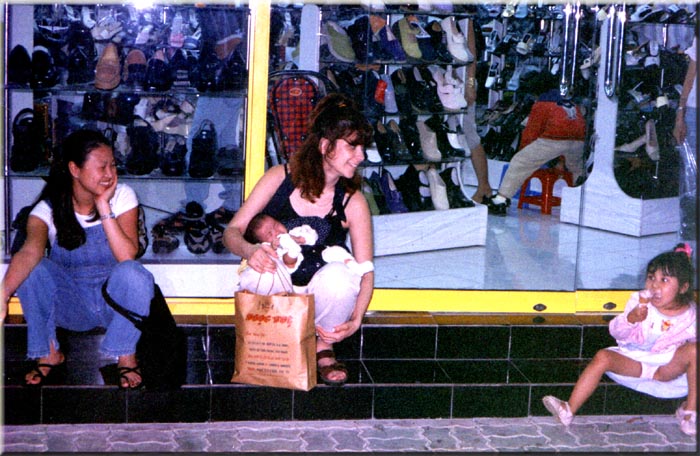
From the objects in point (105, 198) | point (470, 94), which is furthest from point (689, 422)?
point (470, 94)

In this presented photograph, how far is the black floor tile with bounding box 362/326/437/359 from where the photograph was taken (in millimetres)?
4129

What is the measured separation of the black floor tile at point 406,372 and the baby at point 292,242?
1.58ft

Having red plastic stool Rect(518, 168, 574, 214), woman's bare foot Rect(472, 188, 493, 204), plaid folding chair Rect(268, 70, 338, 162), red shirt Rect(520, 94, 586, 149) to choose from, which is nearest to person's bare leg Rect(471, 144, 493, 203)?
woman's bare foot Rect(472, 188, 493, 204)

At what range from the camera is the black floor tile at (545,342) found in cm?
423

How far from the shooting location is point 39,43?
4219 millimetres

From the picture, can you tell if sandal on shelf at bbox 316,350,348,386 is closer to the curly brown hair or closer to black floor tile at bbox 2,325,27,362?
the curly brown hair

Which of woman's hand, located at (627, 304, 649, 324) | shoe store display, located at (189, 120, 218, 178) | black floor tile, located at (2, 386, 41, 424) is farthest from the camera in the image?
shoe store display, located at (189, 120, 218, 178)

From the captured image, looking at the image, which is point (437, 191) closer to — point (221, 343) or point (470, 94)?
point (470, 94)

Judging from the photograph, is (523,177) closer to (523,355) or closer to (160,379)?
(523,355)

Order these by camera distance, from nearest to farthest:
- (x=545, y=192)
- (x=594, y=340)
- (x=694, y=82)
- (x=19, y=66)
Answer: (x=19, y=66), (x=594, y=340), (x=694, y=82), (x=545, y=192)

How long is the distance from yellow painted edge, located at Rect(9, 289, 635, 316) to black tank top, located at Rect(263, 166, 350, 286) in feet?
2.37

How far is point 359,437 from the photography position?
11.7 feet

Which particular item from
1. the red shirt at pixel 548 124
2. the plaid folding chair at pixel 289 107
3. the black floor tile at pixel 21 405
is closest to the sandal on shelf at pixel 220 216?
the plaid folding chair at pixel 289 107

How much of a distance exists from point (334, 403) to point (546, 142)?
317cm
